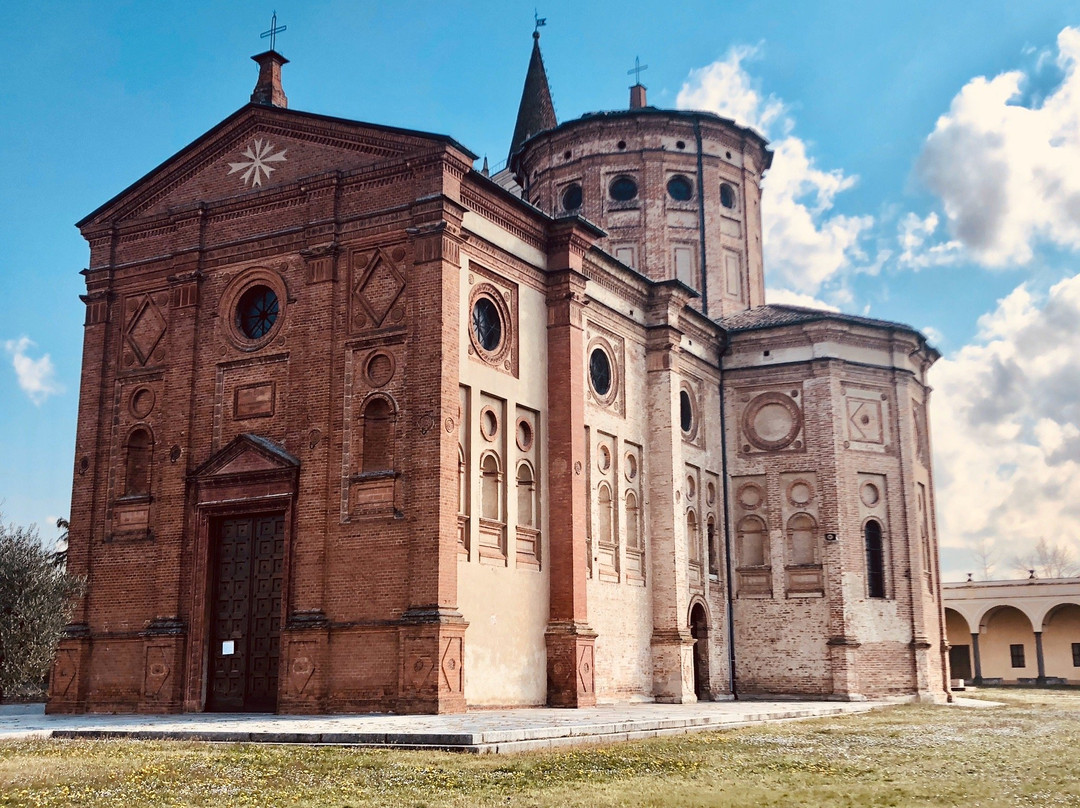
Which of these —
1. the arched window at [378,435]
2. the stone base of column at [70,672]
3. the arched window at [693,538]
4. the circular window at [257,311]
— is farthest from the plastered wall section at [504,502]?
the stone base of column at [70,672]

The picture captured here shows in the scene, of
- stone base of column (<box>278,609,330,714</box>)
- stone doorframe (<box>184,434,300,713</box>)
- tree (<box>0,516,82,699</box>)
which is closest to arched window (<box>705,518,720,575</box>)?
stone doorframe (<box>184,434,300,713</box>)

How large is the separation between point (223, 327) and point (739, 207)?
1771 cm

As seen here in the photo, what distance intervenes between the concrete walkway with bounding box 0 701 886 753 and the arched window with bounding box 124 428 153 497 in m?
4.41

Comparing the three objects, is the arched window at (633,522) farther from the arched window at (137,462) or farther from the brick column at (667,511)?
the arched window at (137,462)

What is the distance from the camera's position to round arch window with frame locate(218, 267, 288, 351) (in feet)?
71.5

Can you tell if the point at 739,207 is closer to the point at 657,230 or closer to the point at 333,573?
the point at 657,230

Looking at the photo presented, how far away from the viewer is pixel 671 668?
25750mm

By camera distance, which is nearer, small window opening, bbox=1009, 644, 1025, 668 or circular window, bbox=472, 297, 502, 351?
circular window, bbox=472, 297, 502, 351

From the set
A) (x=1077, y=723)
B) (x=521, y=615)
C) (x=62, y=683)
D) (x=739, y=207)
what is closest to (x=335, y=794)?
(x=521, y=615)

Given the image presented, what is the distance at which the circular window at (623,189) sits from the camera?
33.3 metres

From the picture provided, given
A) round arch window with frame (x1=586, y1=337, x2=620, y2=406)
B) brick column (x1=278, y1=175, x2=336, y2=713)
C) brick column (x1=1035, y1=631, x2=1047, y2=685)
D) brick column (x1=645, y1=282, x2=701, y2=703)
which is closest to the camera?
brick column (x1=278, y1=175, x2=336, y2=713)

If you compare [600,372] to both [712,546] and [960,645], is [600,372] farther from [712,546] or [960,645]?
[960,645]

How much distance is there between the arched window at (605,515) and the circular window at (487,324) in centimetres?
473

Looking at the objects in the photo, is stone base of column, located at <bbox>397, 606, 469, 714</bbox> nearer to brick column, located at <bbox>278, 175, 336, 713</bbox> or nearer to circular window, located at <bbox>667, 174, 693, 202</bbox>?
brick column, located at <bbox>278, 175, 336, 713</bbox>
